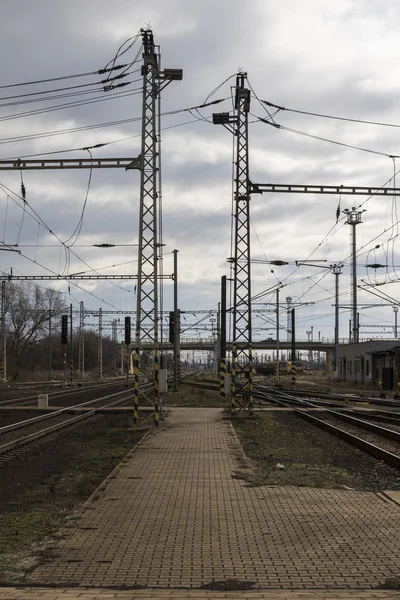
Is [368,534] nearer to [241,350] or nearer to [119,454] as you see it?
[119,454]

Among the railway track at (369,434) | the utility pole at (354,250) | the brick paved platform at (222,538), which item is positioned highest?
the utility pole at (354,250)

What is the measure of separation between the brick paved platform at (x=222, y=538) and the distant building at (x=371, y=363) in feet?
135

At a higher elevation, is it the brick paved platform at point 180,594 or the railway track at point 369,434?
the brick paved platform at point 180,594

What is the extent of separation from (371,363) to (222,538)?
55.1 metres

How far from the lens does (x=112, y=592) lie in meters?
5.50

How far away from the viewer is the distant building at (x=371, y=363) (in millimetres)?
52491

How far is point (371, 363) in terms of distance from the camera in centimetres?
6034

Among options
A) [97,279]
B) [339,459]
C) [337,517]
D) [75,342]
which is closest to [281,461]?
[339,459]

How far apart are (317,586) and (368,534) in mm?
1834

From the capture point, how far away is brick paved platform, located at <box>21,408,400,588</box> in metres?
5.85

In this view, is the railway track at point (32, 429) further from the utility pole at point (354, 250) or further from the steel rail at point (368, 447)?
the utility pole at point (354, 250)

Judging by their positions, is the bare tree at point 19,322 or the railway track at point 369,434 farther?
the bare tree at point 19,322

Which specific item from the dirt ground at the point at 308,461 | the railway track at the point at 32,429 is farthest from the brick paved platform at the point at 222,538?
the railway track at the point at 32,429

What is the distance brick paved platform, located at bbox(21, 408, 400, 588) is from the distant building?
41210mm
